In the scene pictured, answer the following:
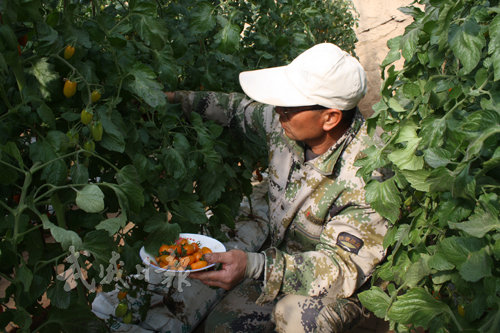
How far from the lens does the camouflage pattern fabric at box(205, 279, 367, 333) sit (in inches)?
62.5

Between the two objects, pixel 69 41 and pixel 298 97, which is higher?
pixel 69 41

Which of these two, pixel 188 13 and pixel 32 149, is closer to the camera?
pixel 32 149

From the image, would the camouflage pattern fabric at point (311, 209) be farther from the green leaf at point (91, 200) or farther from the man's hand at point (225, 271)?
the green leaf at point (91, 200)

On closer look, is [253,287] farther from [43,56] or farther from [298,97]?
[43,56]

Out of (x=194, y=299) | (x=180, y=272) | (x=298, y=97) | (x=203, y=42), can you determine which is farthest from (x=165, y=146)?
(x=194, y=299)

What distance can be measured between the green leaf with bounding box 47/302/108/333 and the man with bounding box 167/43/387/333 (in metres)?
0.34

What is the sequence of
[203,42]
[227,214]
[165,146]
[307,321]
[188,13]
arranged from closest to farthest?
1. [165,146]
2. [307,321]
3. [188,13]
4. [227,214]
5. [203,42]

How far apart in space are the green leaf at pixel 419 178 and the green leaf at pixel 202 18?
1051 mm

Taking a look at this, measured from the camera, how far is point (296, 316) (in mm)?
1610

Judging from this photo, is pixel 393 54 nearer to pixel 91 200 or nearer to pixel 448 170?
pixel 448 170

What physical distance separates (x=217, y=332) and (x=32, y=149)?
1.20 metres

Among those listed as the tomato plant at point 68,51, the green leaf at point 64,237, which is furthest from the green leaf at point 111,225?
the tomato plant at point 68,51

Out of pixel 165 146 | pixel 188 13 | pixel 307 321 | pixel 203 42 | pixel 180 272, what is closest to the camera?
pixel 180 272

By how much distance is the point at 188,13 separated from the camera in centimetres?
173
